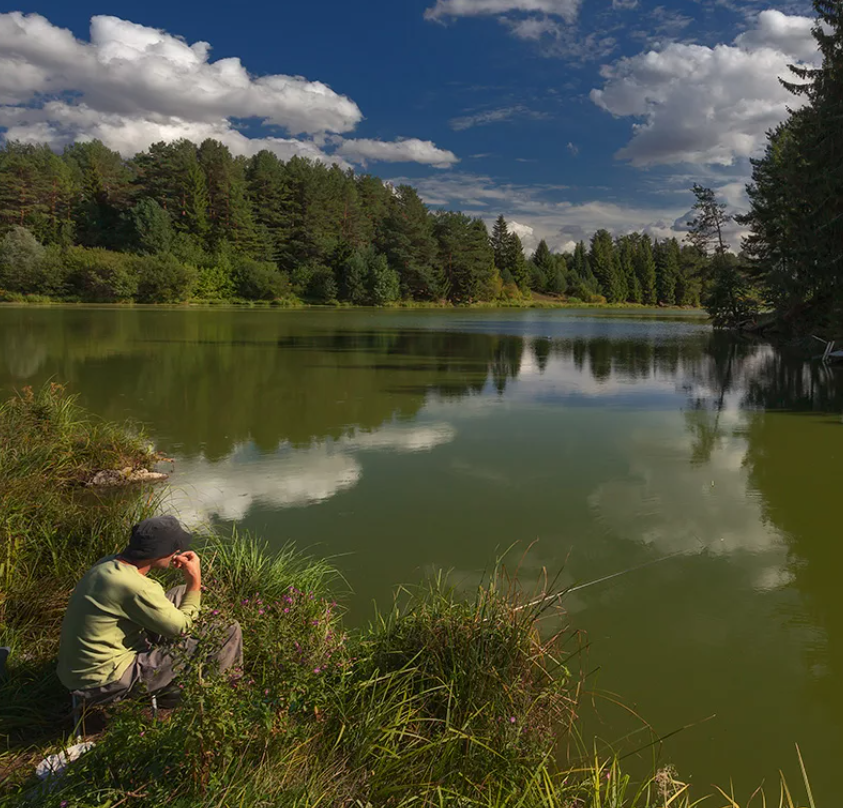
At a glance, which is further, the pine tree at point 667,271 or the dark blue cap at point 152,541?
the pine tree at point 667,271

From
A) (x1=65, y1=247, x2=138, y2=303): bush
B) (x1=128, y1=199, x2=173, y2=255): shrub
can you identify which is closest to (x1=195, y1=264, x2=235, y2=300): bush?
(x1=128, y1=199, x2=173, y2=255): shrub

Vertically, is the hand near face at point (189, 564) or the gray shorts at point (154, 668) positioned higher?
the hand near face at point (189, 564)

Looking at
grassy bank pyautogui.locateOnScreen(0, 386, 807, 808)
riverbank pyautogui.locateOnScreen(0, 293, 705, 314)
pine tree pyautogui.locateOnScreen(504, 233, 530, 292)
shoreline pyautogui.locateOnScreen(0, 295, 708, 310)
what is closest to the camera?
grassy bank pyautogui.locateOnScreen(0, 386, 807, 808)

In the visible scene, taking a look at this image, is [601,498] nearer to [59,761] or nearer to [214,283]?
[59,761]

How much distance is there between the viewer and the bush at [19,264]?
53.0 meters

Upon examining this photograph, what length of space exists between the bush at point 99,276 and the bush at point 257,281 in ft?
38.0

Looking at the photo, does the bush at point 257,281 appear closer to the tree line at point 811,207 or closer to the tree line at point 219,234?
the tree line at point 219,234

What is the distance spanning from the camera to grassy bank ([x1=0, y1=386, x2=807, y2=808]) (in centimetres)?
238

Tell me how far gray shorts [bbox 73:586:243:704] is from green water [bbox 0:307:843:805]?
156 cm

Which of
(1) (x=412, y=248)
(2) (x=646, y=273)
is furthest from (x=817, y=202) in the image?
(2) (x=646, y=273)

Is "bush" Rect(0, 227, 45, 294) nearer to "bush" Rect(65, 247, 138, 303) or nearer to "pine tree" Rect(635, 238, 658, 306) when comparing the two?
"bush" Rect(65, 247, 138, 303)

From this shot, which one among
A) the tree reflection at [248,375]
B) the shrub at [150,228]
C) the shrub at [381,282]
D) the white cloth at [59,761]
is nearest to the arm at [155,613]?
the white cloth at [59,761]

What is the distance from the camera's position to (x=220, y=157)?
7394 cm

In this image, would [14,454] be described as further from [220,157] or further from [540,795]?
[220,157]
